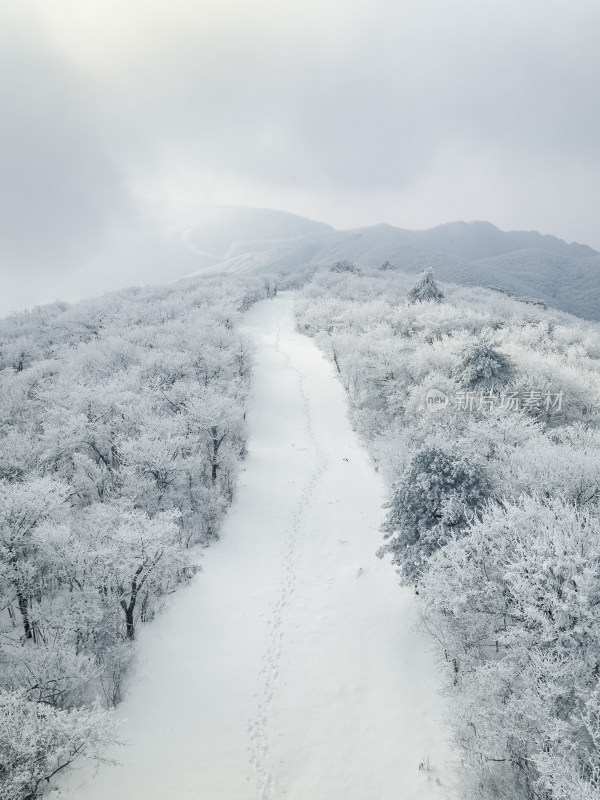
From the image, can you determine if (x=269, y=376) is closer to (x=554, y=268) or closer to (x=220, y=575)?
(x=220, y=575)

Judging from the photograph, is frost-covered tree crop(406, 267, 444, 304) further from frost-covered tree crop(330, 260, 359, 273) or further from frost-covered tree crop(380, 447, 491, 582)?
frost-covered tree crop(380, 447, 491, 582)

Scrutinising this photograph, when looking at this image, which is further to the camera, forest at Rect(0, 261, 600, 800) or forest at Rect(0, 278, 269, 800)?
forest at Rect(0, 278, 269, 800)

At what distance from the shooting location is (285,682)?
495 inches

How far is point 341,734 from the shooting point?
11133 mm

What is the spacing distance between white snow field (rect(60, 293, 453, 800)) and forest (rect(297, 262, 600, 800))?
1.57 meters

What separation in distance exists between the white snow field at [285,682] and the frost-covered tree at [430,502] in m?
2.73

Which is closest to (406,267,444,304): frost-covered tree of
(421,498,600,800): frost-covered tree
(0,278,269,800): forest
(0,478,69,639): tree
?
(0,278,269,800): forest

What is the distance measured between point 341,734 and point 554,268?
202 metres

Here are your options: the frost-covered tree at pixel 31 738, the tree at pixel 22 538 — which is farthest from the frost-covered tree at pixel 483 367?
the frost-covered tree at pixel 31 738

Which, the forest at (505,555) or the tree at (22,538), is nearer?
the forest at (505,555)

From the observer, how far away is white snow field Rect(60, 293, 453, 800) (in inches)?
389

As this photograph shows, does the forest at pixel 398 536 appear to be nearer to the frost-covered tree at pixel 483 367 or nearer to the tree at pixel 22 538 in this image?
the tree at pixel 22 538

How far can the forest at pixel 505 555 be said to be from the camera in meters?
8.09

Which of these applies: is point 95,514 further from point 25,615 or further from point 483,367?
point 483,367
